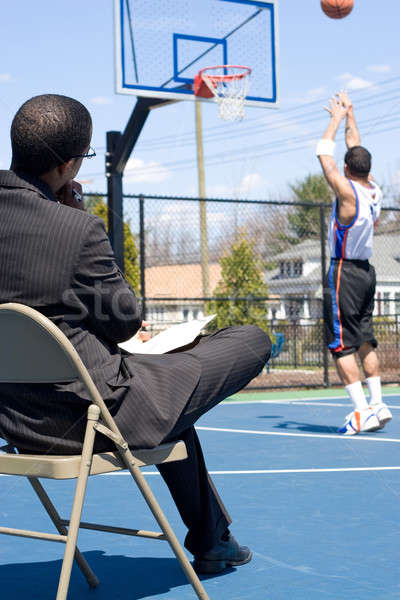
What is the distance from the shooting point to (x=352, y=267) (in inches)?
264

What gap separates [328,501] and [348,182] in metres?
3.20

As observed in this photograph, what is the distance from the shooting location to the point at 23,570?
115 inches

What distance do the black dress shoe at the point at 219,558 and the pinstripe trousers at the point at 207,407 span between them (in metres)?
0.03

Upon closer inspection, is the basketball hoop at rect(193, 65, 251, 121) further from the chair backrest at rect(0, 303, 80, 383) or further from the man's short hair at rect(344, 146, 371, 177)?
the chair backrest at rect(0, 303, 80, 383)

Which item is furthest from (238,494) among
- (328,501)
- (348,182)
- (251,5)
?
(251,5)

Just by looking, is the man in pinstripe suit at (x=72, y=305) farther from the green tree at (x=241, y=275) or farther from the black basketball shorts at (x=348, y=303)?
the green tree at (x=241, y=275)

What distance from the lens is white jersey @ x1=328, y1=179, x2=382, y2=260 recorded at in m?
6.57

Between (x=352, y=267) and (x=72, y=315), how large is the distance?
4803mm

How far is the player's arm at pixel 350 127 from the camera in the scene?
22.0 ft

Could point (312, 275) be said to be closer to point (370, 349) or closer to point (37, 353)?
point (370, 349)

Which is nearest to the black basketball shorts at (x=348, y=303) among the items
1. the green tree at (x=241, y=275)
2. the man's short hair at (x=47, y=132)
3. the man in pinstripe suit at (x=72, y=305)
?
the man in pinstripe suit at (x=72, y=305)

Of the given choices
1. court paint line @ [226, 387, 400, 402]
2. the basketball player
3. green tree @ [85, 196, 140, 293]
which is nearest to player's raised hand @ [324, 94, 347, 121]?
the basketball player

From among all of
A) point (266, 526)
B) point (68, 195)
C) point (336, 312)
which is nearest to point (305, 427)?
point (336, 312)

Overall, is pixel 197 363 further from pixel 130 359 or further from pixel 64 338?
pixel 64 338
